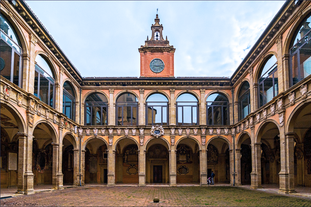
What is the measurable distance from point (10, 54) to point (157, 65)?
18.3 meters

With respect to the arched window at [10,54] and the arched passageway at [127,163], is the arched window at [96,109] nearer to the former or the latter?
the arched passageway at [127,163]

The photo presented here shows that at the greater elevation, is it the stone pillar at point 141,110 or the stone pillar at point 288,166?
the stone pillar at point 141,110

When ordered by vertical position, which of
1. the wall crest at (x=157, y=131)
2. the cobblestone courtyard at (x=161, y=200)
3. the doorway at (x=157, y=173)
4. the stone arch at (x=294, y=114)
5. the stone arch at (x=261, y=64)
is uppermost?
the stone arch at (x=261, y=64)

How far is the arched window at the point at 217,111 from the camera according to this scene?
28375 mm

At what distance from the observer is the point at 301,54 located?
16219 mm

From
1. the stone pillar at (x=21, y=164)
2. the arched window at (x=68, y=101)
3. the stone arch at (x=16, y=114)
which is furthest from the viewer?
the arched window at (x=68, y=101)

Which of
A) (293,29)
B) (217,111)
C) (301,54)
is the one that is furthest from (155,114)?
(301,54)

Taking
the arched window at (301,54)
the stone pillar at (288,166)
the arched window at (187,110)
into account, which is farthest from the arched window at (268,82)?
the arched window at (187,110)

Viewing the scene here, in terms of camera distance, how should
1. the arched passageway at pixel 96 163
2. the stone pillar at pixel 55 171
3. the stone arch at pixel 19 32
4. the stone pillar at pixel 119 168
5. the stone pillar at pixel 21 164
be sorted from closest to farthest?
the stone arch at pixel 19 32 < the stone pillar at pixel 21 164 < the stone pillar at pixel 55 171 < the arched passageway at pixel 96 163 < the stone pillar at pixel 119 168

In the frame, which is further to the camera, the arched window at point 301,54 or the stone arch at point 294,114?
the arched window at point 301,54

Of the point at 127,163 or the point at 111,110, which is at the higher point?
the point at 111,110

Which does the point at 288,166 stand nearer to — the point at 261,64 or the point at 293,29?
the point at 293,29

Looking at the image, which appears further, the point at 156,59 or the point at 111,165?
the point at 156,59

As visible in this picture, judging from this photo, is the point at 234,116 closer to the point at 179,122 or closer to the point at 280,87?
the point at 179,122
